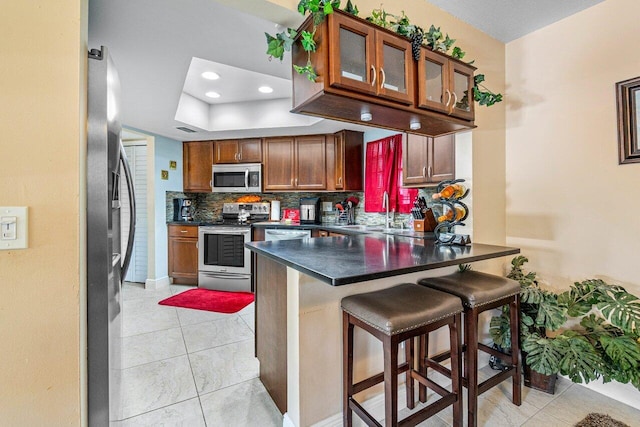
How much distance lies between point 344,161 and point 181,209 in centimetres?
263

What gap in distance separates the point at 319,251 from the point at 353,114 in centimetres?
82

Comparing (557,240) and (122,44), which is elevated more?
(122,44)

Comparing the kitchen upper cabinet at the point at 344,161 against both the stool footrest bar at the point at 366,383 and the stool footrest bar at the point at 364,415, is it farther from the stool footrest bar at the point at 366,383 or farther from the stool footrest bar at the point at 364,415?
the stool footrest bar at the point at 364,415

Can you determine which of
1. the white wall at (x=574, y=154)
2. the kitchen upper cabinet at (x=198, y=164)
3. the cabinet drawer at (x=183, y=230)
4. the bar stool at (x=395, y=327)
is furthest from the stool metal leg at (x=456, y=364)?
the kitchen upper cabinet at (x=198, y=164)

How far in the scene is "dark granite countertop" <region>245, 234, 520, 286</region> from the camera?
1096 millimetres

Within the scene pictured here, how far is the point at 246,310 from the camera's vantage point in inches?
128

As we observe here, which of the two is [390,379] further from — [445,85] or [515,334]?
[445,85]

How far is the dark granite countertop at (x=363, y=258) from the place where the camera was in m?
1.10

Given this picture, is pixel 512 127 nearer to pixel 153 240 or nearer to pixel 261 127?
pixel 261 127

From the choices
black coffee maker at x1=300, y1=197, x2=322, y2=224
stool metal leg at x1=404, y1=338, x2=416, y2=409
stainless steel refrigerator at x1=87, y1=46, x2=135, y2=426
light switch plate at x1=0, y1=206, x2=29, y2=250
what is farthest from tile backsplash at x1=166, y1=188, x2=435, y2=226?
light switch plate at x1=0, y1=206, x2=29, y2=250

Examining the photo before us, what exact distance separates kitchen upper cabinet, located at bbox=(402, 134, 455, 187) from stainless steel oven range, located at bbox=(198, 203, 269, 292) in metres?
2.34

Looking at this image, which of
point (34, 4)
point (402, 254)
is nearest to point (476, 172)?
point (402, 254)

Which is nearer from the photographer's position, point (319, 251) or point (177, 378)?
point (319, 251)

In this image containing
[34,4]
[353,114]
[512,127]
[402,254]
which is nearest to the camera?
[34,4]
